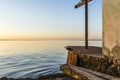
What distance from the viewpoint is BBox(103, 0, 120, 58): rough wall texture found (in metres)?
9.62

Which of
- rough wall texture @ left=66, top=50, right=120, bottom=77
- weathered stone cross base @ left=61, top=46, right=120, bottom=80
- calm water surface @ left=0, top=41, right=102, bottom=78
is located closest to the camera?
weathered stone cross base @ left=61, top=46, right=120, bottom=80

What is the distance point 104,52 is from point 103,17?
1692 mm

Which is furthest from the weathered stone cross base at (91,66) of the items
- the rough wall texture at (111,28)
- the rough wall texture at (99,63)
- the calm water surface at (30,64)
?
the calm water surface at (30,64)

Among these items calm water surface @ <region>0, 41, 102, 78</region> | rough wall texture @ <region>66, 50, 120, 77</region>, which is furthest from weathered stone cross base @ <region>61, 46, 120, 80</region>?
calm water surface @ <region>0, 41, 102, 78</region>

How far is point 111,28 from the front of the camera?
32.9 feet

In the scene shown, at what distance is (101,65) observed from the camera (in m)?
10.3

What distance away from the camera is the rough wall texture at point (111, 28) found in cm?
962

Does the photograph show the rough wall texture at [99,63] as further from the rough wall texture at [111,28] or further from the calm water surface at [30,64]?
the calm water surface at [30,64]

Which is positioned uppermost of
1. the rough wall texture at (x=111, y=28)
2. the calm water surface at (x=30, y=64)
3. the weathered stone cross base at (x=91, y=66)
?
the rough wall texture at (x=111, y=28)

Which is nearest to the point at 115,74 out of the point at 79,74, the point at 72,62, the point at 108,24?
the point at 79,74

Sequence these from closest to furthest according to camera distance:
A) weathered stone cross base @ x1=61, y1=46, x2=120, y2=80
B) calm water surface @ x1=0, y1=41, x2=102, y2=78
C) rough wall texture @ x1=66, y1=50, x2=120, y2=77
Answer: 1. weathered stone cross base @ x1=61, y1=46, x2=120, y2=80
2. rough wall texture @ x1=66, y1=50, x2=120, y2=77
3. calm water surface @ x1=0, y1=41, x2=102, y2=78

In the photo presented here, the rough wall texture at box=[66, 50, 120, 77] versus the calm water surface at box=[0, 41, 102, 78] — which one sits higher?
the rough wall texture at box=[66, 50, 120, 77]

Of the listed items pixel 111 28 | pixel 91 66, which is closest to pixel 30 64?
pixel 91 66

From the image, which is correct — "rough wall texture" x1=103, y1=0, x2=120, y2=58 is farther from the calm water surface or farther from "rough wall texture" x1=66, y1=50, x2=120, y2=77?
the calm water surface
